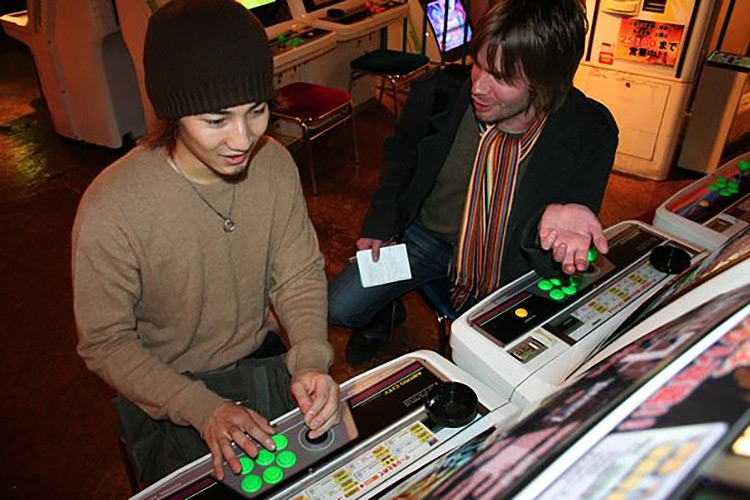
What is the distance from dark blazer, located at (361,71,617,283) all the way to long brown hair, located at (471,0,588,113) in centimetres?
15

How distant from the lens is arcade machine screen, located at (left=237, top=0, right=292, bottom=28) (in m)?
3.56

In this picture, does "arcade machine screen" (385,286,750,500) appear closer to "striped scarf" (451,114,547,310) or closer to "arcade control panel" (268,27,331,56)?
"striped scarf" (451,114,547,310)

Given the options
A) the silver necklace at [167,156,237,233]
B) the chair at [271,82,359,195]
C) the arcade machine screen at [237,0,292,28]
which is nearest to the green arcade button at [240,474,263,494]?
the silver necklace at [167,156,237,233]

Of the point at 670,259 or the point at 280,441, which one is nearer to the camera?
the point at 280,441

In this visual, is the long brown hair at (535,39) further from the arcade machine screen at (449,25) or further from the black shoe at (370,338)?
the arcade machine screen at (449,25)

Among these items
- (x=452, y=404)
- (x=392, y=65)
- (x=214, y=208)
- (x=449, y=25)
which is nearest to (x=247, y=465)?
(x=452, y=404)

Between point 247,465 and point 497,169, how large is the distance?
1050 mm

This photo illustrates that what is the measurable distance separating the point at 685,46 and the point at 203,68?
3.05 m

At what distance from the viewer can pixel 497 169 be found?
5.49ft

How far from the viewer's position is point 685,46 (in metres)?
3.24

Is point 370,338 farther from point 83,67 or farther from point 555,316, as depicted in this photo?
point 83,67

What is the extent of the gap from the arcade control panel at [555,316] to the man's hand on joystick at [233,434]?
43cm

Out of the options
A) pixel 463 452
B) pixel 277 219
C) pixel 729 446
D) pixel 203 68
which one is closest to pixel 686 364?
pixel 729 446

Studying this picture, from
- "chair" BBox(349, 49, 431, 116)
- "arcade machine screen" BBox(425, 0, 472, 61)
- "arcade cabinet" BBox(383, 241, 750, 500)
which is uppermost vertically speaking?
"arcade cabinet" BBox(383, 241, 750, 500)
